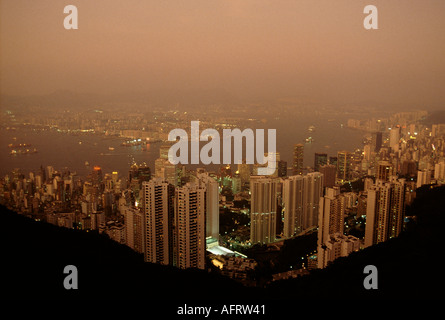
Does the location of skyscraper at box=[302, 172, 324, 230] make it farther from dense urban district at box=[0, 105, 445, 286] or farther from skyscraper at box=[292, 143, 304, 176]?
skyscraper at box=[292, 143, 304, 176]

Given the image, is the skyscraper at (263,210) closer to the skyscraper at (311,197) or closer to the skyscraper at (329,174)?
the skyscraper at (311,197)

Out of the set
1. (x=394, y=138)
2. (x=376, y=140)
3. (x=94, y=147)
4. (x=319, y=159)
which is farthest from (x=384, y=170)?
(x=94, y=147)

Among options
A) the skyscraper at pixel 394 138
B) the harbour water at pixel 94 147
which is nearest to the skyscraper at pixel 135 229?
the harbour water at pixel 94 147

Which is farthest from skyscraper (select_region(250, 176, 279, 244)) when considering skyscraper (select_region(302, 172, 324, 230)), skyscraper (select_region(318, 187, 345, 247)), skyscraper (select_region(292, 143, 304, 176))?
skyscraper (select_region(292, 143, 304, 176))

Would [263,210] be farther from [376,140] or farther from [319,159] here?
[376,140]
